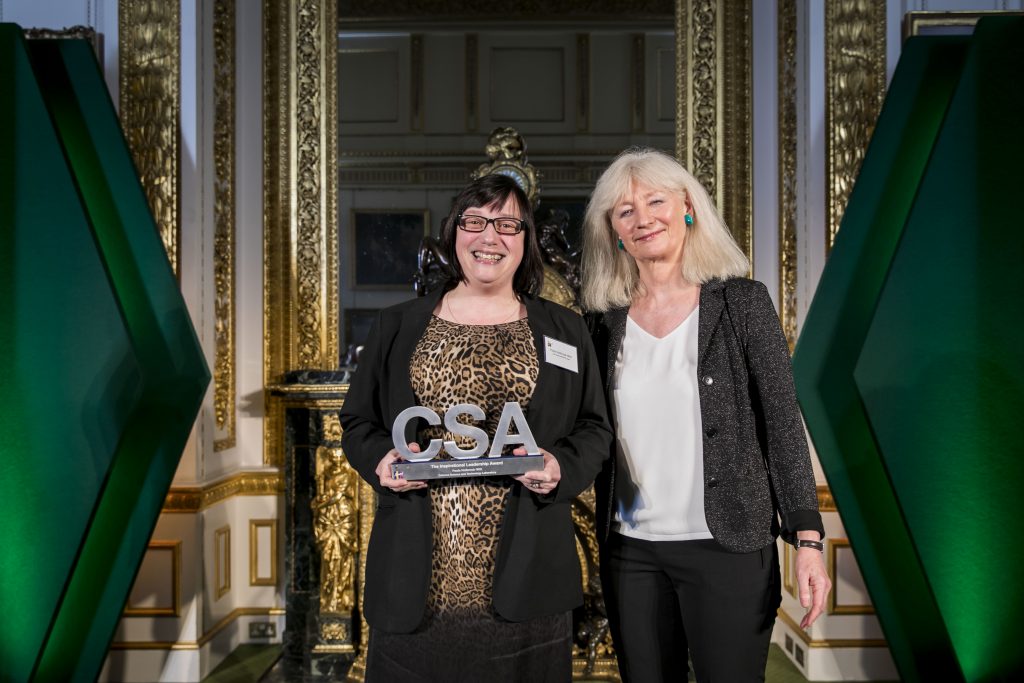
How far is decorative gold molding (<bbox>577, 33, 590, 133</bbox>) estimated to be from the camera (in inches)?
136

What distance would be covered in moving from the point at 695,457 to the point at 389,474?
0.64m

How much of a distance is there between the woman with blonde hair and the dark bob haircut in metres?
0.20

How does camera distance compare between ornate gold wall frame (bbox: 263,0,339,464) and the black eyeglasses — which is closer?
the black eyeglasses

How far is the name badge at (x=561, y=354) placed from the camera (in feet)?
5.39

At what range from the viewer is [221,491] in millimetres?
3395

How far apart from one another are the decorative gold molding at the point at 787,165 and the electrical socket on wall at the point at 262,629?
269cm

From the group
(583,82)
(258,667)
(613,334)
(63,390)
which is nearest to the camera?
(613,334)

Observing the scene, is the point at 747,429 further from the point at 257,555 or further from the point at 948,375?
the point at 257,555

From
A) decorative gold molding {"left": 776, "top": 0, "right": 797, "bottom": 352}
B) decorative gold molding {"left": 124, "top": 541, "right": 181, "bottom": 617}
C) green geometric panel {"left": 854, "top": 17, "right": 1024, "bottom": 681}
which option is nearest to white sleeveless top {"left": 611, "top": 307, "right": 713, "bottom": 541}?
green geometric panel {"left": 854, "top": 17, "right": 1024, "bottom": 681}

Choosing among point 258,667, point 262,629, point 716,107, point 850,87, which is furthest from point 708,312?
point 262,629

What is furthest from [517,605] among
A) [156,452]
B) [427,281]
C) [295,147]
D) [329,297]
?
[295,147]

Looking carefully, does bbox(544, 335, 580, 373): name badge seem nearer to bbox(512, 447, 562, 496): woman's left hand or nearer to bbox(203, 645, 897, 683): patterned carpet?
bbox(512, 447, 562, 496): woman's left hand

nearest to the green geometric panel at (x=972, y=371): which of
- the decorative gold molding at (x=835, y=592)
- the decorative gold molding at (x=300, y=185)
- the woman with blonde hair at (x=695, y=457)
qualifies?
the decorative gold molding at (x=835, y=592)

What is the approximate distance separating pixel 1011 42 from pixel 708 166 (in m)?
1.29
